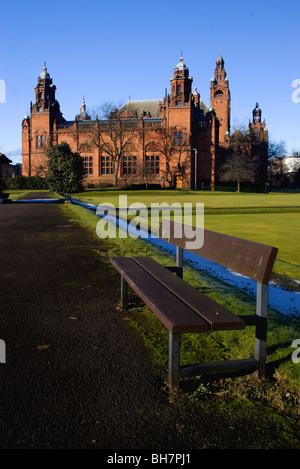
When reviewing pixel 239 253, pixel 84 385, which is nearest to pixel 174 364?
pixel 84 385

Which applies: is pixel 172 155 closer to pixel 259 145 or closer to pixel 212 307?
pixel 259 145

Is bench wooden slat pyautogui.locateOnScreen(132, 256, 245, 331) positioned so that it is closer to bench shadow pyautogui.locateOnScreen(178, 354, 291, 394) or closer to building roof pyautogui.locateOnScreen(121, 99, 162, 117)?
bench shadow pyautogui.locateOnScreen(178, 354, 291, 394)

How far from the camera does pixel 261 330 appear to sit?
2.95m

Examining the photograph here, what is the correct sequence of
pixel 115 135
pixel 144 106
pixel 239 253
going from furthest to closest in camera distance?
pixel 144 106
pixel 115 135
pixel 239 253

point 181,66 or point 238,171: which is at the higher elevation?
point 181,66

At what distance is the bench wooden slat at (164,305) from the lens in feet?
8.35

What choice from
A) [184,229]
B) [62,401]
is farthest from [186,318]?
[184,229]

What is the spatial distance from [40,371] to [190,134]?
6319 centimetres

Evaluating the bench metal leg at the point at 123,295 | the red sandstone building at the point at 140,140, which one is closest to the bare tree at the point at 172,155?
the red sandstone building at the point at 140,140

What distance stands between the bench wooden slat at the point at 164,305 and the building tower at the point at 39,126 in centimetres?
6628

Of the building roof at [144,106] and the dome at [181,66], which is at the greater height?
the dome at [181,66]

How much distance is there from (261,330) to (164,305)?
72 centimetres

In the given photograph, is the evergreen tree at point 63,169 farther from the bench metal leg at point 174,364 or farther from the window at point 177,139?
the bench metal leg at point 174,364
